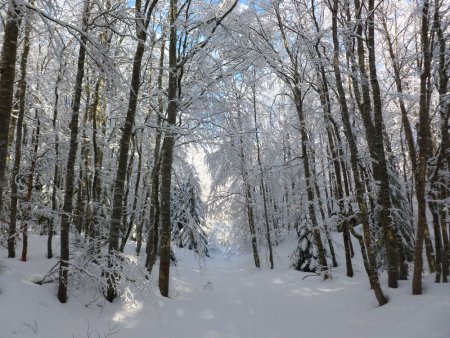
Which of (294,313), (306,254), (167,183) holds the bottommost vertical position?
(294,313)

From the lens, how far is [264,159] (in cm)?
1728

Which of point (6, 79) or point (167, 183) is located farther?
point (167, 183)

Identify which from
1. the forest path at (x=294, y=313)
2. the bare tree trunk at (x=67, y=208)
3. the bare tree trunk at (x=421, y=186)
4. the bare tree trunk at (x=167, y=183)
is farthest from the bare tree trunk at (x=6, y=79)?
the bare tree trunk at (x=421, y=186)

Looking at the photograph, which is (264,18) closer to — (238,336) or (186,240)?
(238,336)

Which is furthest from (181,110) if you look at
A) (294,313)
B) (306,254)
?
(306,254)

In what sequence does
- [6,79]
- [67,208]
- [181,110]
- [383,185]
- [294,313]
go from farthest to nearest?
[181,110], [294,313], [383,185], [67,208], [6,79]

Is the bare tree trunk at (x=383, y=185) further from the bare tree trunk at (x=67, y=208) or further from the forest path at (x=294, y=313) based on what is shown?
the bare tree trunk at (x=67, y=208)

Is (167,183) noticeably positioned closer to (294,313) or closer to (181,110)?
(181,110)

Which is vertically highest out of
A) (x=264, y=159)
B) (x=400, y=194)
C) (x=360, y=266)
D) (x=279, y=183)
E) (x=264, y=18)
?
(x=264, y=18)

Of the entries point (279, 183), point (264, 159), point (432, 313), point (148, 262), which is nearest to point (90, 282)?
point (148, 262)

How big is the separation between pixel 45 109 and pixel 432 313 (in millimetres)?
10493

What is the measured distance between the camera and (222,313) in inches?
271

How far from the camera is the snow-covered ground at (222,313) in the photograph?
15.5 feet

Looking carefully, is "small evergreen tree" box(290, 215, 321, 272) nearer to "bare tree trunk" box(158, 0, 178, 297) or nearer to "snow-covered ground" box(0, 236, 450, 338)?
"snow-covered ground" box(0, 236, 450, 338)
